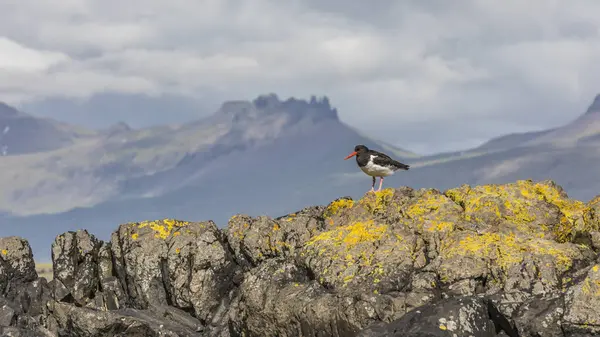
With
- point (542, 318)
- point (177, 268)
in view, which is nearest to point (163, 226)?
point (177, 268)

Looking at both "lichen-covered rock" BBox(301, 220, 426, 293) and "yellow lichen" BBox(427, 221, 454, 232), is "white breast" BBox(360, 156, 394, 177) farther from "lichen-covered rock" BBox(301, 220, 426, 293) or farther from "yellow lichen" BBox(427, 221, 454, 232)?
"yellow lichen" BBox(427, 221, 454, 232)

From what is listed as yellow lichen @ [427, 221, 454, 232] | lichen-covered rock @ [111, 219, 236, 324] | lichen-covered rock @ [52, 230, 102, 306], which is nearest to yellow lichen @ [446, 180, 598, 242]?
yellow lichen @ [427, 221, 454, 232]

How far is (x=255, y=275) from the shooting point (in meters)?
27.0

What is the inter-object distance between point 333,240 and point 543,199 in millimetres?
9538

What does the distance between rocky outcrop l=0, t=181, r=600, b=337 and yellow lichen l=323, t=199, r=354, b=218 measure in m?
0.08

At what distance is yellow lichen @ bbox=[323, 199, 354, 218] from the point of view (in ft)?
109

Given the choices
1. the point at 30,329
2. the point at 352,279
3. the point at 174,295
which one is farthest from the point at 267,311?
the point at 30,329

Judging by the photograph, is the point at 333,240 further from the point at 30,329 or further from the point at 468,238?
the point at 30,329

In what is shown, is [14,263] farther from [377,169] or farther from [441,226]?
Answer: [441,226]

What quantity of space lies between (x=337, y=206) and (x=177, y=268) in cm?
777

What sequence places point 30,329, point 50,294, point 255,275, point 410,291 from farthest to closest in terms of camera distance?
point 50,294, point 30,329, point 255,275, point 410,291

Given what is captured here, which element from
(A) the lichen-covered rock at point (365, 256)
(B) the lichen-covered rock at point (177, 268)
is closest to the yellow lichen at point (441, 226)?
(A) the lichen-covered rock at point (365, 256)

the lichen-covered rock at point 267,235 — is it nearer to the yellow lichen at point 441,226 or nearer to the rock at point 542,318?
the yellow lichen at point 441,226

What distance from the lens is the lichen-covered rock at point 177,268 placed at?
101 ft
